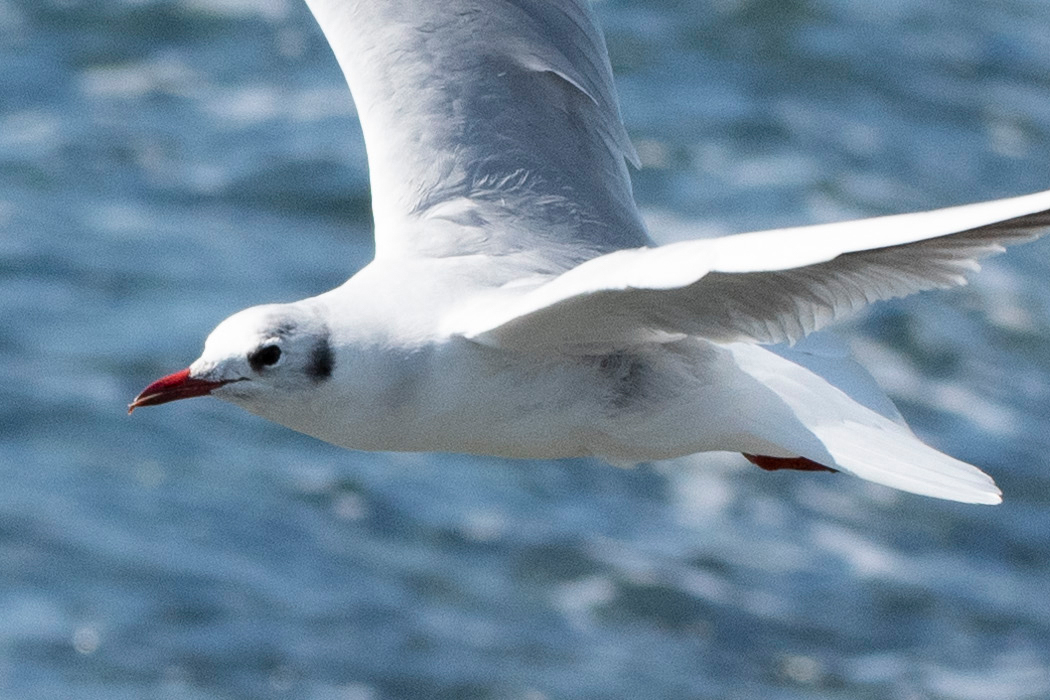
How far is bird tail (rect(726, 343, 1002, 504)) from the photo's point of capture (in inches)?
156

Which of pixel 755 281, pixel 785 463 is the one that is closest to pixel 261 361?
pixel 755 281

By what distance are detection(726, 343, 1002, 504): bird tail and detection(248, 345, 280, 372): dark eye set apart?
1210mm

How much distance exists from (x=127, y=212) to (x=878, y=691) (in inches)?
189

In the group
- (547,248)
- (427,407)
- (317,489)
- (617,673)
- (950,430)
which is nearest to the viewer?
(427,407)

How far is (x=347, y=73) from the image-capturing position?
521 centimetres

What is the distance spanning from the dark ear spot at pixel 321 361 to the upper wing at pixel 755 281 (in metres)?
0.30

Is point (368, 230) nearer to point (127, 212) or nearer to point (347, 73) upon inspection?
point (127, 212)

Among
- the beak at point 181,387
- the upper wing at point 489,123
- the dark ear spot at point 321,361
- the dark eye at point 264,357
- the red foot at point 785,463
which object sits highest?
the upper wing at point 489,123

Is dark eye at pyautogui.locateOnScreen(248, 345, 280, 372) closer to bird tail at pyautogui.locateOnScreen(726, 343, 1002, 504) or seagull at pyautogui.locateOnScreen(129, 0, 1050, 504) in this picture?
seagull at pyautogui.locateOnScreen(129, 0, 1050, 504)

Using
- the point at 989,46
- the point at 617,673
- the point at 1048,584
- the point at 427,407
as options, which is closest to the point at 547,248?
the point at 427,407

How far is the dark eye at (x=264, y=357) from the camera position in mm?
3887

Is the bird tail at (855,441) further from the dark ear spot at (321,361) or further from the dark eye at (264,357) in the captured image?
the dark eye at (264,357)

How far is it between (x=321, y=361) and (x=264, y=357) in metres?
0.13

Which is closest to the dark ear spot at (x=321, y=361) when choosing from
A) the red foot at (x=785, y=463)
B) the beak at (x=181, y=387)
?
the beak at (x=181, y=387)
